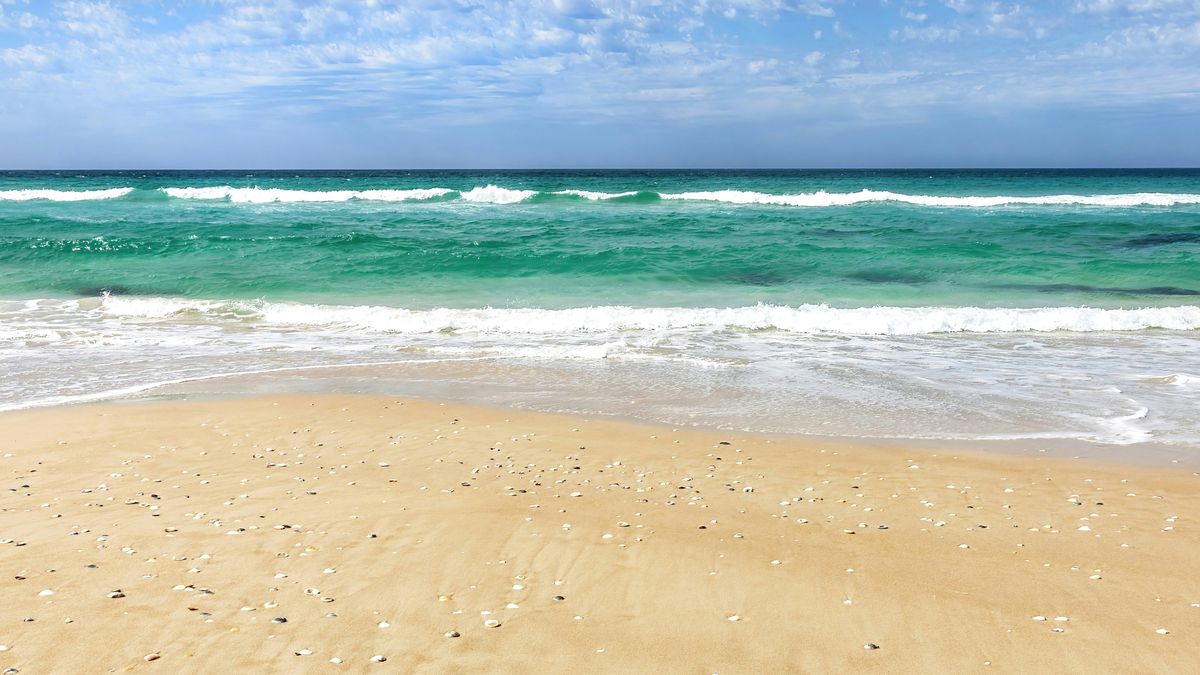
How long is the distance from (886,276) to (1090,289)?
3.62 metres

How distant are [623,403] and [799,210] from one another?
26697 millimetres

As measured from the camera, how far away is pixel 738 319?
40.0 ft

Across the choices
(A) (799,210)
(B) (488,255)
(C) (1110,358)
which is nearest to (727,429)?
(C) (1110,358)

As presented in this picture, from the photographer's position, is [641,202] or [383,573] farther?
[641,202]

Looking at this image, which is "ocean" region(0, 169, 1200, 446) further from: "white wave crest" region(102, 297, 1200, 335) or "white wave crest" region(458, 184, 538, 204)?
"white wave crest" region(458, 184, 538, 204)

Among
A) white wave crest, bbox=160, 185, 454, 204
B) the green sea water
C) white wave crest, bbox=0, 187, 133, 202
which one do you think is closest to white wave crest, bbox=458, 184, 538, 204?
white wave crest, bbox=160, 185, 454, 204

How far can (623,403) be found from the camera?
776 centimetres

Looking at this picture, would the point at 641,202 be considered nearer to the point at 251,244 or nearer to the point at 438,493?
the point at 251,244

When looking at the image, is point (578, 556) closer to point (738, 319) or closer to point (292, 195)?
point (738, 319)

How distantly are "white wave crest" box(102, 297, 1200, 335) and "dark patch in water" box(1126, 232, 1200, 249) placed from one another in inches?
398

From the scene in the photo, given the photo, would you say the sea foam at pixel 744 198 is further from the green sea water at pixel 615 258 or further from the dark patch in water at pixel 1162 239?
the dark patch in water at pixel 1162 239

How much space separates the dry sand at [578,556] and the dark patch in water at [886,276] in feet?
37.1

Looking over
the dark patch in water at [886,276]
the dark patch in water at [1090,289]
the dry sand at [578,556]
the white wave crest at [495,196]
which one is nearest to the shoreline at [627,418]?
the dry sand at [578,556]

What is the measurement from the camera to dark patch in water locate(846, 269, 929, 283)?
55.4 ft
